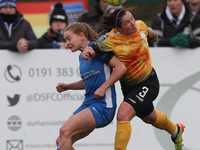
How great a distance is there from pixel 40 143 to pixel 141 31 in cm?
270

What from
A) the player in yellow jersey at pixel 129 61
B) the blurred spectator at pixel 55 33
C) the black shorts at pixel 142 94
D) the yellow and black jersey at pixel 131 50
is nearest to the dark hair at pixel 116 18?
the player in yellow jersey at pixel 129 61

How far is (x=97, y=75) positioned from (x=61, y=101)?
204cm

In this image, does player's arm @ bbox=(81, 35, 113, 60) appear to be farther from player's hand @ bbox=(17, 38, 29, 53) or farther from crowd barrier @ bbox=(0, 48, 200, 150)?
player's hand @ bbox=(17, 38, 29, 53)

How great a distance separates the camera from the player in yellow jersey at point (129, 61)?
6203mm

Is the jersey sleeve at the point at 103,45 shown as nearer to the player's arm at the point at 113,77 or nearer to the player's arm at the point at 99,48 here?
the player's arm at the point at 99,48

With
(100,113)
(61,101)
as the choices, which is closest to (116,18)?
(100,113)

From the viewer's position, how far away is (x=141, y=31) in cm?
650

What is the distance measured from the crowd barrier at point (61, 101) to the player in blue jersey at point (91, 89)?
1.80 m

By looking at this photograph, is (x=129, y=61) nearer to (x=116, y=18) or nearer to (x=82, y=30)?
(x=116, y=18)

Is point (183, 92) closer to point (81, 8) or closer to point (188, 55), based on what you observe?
point (188, 55)

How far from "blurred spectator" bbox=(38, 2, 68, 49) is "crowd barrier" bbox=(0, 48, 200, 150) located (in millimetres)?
407

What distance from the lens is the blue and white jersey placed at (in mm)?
6324

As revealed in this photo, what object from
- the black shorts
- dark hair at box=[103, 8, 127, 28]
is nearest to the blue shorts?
the black shorts

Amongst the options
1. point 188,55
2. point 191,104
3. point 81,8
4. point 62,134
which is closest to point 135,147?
point 191,104
